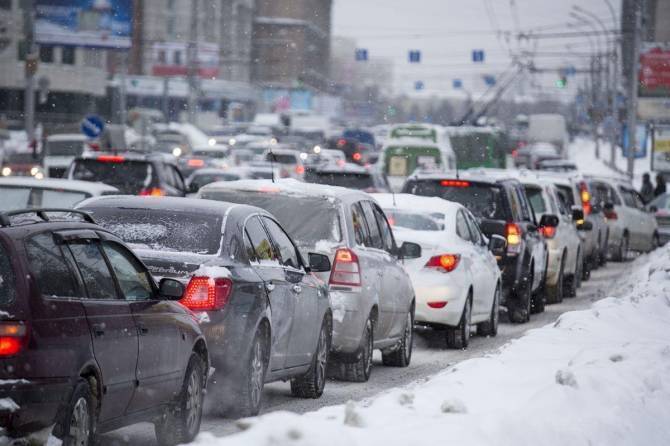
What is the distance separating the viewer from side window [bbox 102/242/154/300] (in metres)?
8.13

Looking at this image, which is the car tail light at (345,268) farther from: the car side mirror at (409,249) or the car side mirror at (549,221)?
the car side mirror at (549,221)

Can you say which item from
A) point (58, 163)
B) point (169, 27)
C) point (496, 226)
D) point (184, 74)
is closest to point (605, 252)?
point (496, 226)

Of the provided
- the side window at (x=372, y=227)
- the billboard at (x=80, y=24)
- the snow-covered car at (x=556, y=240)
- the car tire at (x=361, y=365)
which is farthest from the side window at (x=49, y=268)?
the billboard at (x=80, y=24)

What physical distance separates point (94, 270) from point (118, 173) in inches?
605

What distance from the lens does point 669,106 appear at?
3216 inches

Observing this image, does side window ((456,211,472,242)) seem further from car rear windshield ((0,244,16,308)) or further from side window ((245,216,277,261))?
car rear windshield ((0,244,16,308))

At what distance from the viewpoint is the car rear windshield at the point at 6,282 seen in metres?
6.63

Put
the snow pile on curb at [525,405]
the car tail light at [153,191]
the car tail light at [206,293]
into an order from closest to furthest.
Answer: the snow pile on curb at [525,405] < the car tail light at [206,293] < the car tail light at [153,191]

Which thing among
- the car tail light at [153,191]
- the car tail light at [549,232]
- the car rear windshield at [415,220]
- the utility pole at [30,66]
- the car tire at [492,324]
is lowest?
the car tire at [492,324]

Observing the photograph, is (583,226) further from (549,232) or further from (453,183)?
(453,183)

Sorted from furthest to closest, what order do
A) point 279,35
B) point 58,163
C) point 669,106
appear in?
point 279,35 < point 669,106 < point 58,163

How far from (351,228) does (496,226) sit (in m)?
6.98

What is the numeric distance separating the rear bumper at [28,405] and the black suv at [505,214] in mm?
12641

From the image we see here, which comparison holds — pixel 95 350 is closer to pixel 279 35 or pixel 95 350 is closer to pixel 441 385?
pixel 441 385
